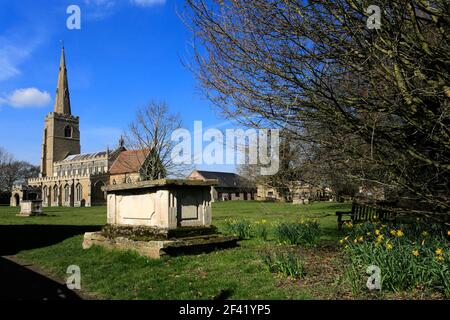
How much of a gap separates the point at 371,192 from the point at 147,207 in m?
5.33

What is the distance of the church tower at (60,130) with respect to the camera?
8456 cm

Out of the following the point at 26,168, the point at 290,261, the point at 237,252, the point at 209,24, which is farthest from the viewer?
the point at 26,168

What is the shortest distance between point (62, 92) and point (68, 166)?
1633 centimetres

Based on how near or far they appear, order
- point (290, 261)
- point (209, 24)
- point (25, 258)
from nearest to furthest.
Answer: point (209, 24) < point (290, 261) < point (25, 258)

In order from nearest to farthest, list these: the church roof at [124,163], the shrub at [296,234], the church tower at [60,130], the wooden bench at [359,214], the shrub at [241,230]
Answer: the shrub at [296,234], the shrub at [241,230], the wooden bench at [359,214], the church roof at [124,163], the church tower at [60,130]

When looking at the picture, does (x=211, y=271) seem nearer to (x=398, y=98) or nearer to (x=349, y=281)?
(x=349, y=281)

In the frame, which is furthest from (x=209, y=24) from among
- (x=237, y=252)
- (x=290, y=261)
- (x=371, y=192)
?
(x=237, y=252)

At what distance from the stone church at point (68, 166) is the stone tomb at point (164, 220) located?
52318mm

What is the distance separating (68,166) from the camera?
83250mm

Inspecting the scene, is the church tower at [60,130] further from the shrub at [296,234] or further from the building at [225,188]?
the shrub at [296,234]

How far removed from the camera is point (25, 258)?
10211 millimetres

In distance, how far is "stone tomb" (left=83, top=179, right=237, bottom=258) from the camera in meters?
8.40

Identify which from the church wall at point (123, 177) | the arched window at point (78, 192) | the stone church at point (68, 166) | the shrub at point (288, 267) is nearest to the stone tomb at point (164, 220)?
the shrub at point (288, 267)

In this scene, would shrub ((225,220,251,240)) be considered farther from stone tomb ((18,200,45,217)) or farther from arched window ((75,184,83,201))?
arched window ((75,184,83,201))
